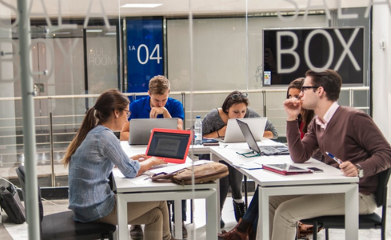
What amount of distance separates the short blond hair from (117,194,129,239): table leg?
1.50 metres

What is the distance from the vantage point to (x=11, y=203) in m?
3.50

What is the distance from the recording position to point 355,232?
2.87m

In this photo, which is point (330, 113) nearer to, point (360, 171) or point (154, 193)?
point (360, 171)

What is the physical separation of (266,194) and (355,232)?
0.56 metres

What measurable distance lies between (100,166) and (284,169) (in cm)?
102

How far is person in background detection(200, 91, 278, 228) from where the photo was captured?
13.9ft

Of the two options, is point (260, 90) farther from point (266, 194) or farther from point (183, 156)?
point (266, 194)

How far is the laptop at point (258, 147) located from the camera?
3574 millimetres

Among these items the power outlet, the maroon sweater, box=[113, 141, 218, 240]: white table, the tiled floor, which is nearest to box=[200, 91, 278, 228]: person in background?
the tiled floor

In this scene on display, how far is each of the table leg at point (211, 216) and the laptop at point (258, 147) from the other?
0.76 meters

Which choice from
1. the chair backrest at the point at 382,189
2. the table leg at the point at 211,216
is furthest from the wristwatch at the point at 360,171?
the table leg at the point at 211,216

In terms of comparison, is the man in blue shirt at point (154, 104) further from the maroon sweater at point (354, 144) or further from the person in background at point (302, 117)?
the maroon sweater at point (354, 144)

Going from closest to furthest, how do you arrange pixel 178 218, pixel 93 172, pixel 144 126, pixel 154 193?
pixel 154 193 < pixel 93 172 < pixel 178 218 < pixel 144 126

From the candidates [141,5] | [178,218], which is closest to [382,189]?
[178,218]
